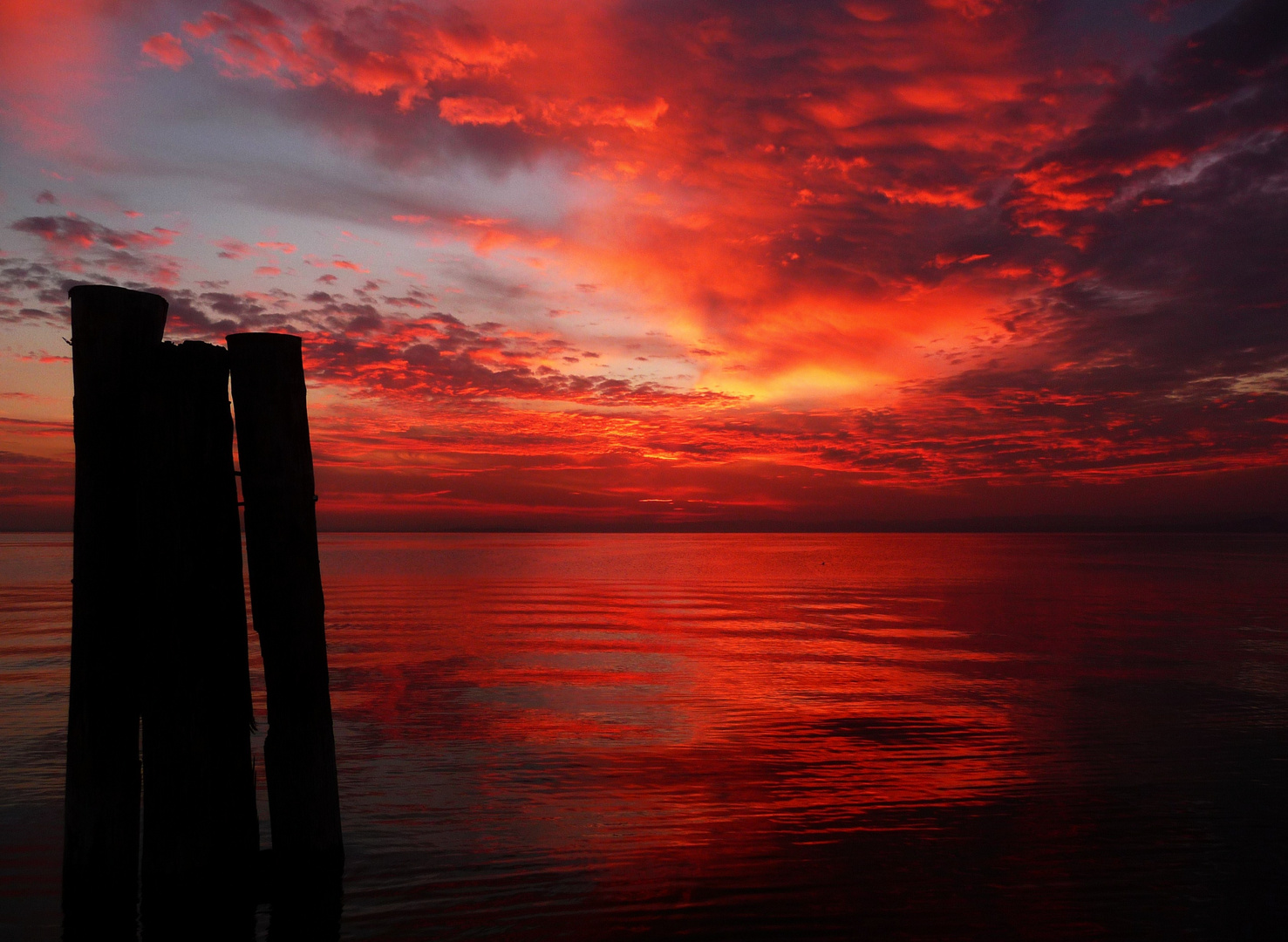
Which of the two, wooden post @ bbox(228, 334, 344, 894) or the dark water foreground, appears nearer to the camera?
wooden post @ bbox(228, 334, 344, 894)

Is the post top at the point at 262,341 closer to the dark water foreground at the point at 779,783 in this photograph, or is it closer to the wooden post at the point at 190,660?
the wooden post at the point at 190,660

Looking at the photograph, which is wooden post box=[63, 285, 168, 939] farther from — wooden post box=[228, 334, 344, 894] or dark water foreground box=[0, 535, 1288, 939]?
dark water foreground box=[0, 535, 1288, 939]

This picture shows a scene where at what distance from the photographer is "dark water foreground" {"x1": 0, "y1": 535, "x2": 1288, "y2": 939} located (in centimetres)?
590

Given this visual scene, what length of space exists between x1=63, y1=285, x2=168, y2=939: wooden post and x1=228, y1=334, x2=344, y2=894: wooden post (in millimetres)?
652

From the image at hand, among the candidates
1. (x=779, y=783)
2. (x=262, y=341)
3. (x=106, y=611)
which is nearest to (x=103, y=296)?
(x=262, y=341)

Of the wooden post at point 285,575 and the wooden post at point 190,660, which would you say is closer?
the wooden post at point 190,660

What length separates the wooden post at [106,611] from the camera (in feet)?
16.7

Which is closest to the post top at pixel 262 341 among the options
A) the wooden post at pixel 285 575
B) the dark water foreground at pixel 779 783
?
the wooden post at pixel 285 575

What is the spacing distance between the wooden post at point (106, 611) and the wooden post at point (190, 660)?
0.38ft

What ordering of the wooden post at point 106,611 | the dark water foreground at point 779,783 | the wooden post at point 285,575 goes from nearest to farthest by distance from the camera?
1. the wooden post at point 106,611
2. the wooden post at point 285,575
3. the dark water foreground at point 779,783

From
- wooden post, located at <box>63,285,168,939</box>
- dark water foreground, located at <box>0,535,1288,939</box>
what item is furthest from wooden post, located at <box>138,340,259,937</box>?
dark water foreground, located at <box>0,535,1288,939</box>

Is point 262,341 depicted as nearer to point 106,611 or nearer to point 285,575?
point 285,575

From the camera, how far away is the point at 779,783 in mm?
8742

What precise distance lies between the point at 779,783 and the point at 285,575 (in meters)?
5.79
